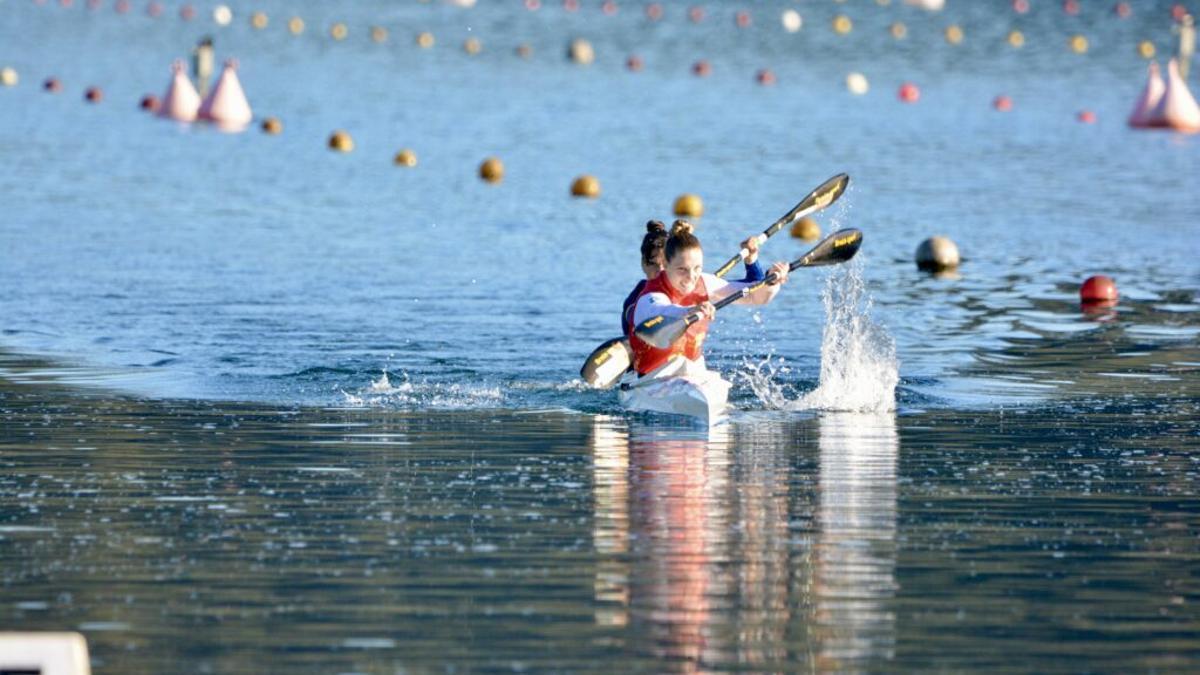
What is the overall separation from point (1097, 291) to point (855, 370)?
5.38 meters

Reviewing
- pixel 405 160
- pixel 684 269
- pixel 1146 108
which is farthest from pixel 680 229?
pixel 1146 108

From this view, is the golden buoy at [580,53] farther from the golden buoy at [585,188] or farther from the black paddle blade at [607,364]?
the black paddle blade at [607,364]

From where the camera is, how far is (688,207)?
26.0 metres

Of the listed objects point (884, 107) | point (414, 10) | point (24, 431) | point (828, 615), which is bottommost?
point (828, 615)

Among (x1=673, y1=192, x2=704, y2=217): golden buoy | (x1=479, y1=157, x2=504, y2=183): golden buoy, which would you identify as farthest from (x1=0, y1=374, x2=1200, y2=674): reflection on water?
(x1=479, y1=157, x2=504, y2=183): golden buoy

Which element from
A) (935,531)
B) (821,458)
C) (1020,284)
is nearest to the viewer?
(935,531)

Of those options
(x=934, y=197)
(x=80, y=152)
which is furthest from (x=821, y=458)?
(x=80, y=152)

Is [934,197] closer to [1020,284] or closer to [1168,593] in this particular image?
[1020,284]

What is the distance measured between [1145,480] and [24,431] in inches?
231

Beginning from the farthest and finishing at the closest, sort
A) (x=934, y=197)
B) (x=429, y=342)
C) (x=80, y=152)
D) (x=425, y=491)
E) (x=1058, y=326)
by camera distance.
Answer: (x=80, y=152)
(x=934, y=197)
(x=1058, y=326)
(x=429, y=342)
(x=425, y=491)

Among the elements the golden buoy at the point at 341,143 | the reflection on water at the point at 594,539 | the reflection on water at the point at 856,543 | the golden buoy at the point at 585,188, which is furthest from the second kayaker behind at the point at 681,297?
the golden buoy at the point at 341,143

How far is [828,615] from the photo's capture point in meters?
8.62

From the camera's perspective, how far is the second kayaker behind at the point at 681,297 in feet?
46.6

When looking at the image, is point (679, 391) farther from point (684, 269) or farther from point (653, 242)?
point (653, 242)
